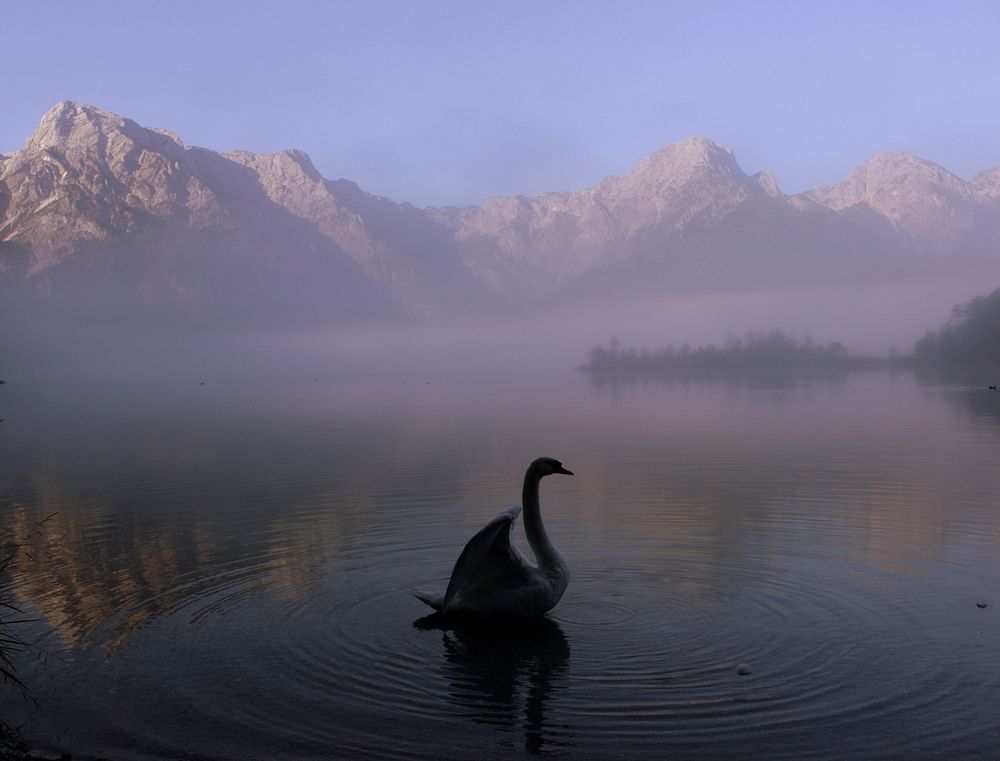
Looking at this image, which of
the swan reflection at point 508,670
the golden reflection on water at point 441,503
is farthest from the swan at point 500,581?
the golden reflection on water at point 441,503

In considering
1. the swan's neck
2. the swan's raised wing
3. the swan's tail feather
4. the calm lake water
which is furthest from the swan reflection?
the swan's neck

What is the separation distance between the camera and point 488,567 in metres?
17.9

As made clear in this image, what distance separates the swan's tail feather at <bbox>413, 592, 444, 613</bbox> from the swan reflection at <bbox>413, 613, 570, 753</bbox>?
17 centimetres

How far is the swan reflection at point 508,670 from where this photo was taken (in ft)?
44.5

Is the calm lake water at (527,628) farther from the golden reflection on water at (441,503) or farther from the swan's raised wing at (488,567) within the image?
the swan's raised wing at (488,567)

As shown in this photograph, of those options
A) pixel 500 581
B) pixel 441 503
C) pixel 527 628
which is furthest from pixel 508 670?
pixel 441 503

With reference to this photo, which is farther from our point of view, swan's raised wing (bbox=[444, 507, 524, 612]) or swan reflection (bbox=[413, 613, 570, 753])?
swan's raised wing (bbox=[444, 507, 524, 612])

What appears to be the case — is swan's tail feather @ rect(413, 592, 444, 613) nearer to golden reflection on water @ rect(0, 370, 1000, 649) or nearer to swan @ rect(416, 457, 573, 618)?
swan @ rect(416, 457, 573, 618)

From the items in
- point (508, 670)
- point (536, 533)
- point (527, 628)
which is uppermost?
point (536, 533)

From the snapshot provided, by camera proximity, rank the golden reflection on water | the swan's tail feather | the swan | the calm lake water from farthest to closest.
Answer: the golden reflection on water
the swan's tail feather
the swan
the calm lake water

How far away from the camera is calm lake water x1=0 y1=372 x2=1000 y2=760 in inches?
515

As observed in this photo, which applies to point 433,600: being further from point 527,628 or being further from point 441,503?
point 441,503

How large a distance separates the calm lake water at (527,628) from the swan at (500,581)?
0.54m

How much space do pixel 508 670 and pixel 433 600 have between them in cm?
308
